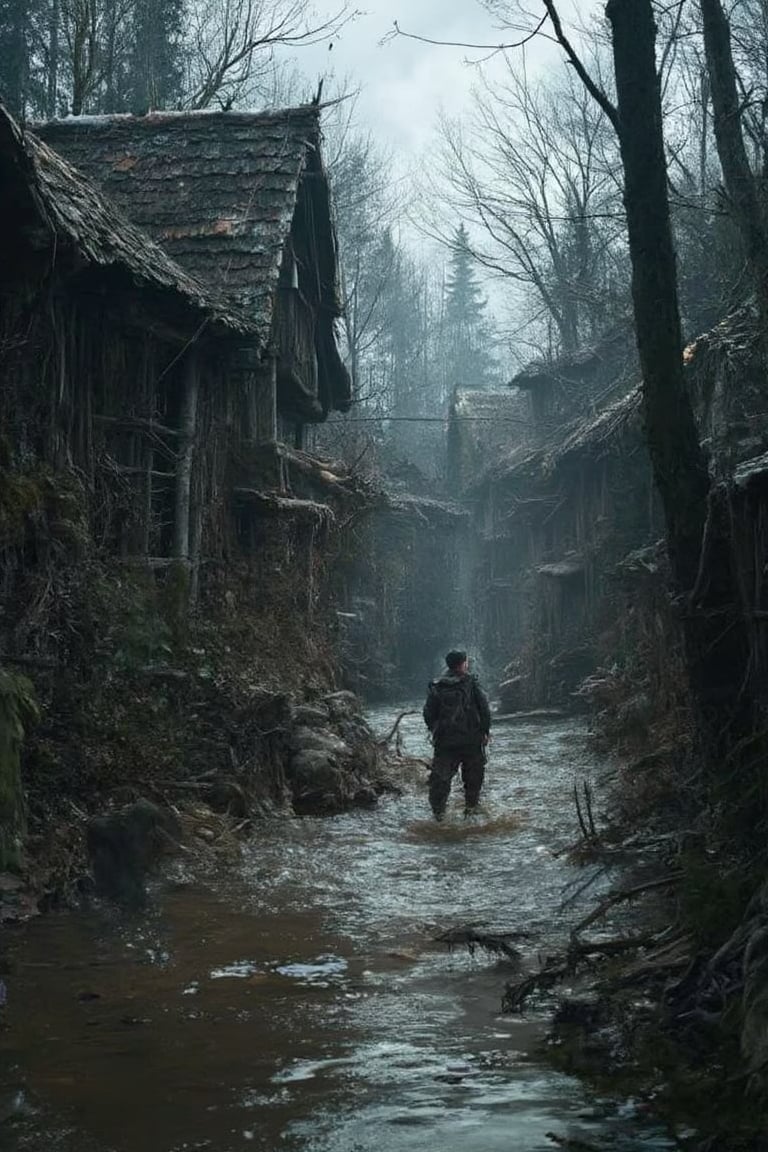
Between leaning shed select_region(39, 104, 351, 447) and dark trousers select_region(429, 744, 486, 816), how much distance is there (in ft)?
16.7

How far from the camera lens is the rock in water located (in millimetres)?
8344

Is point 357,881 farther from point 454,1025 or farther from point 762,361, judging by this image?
point 762,361

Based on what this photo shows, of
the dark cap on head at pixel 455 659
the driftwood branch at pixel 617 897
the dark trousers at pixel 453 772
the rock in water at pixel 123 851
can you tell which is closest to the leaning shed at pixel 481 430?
the dark cap on head at pixel 455 659

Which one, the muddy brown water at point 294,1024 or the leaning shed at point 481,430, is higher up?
the leaning shed at point 481,430

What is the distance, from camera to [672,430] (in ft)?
24.9

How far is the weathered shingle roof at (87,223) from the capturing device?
27.5 feet

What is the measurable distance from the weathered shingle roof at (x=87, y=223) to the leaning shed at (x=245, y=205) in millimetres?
1229

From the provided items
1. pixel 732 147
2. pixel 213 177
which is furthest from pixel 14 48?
pixel 732 147

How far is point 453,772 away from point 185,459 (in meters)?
4.61

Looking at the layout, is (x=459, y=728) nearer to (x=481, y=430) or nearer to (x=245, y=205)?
(x=245, y=205)

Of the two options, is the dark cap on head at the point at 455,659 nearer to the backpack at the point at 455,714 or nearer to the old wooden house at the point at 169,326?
the backpack at the point at 455,714

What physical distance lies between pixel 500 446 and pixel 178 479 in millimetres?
26766

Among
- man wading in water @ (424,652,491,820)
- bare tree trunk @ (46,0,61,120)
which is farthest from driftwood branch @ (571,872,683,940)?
bare tree trunk @ (46,0,61,120)

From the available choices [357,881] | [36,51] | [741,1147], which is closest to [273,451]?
[357,881]
